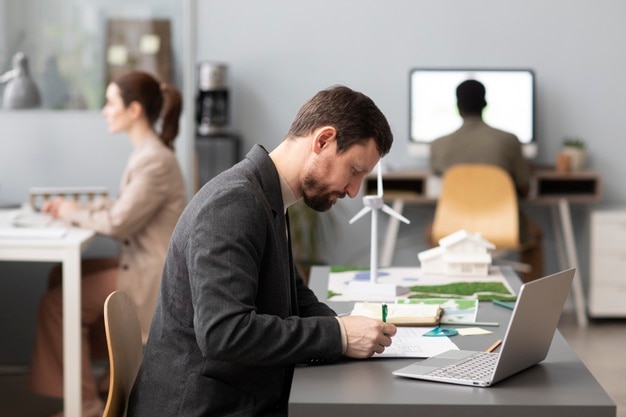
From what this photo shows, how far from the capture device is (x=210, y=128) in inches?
226

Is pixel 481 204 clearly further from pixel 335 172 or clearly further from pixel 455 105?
pixel 335 172

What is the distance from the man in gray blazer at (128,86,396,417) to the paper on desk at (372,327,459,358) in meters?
0.05

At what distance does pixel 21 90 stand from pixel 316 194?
104 inches

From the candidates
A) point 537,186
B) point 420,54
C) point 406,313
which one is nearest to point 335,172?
point 406,313

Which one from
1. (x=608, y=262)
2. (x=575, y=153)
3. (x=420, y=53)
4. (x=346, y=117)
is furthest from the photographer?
(x=420, y=53)

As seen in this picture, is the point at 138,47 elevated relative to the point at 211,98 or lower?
elevated

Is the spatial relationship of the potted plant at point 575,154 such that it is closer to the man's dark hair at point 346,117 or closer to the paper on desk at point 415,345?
the paper on desk at point 415,345

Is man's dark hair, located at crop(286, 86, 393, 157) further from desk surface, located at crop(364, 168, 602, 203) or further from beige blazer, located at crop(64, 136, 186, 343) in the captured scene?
desk surface, located at crop(364, 168, 602, 203)

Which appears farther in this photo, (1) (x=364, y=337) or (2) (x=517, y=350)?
(1) (x=364, y=337)

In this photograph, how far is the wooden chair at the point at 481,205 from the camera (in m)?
5.00

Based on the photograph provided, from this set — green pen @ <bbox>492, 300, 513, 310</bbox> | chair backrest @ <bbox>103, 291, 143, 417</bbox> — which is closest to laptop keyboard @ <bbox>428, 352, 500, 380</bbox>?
green pen @ <bbox>492, 300, 513, 310</bbox>

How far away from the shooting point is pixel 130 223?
371 cm

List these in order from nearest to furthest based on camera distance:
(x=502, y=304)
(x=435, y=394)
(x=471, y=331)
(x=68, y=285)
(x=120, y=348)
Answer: (x=435, y=394), (x=120, y=348), (x=471, y=331), (x=502, y=304), (x=68, y=285)

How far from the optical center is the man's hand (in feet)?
6.23
